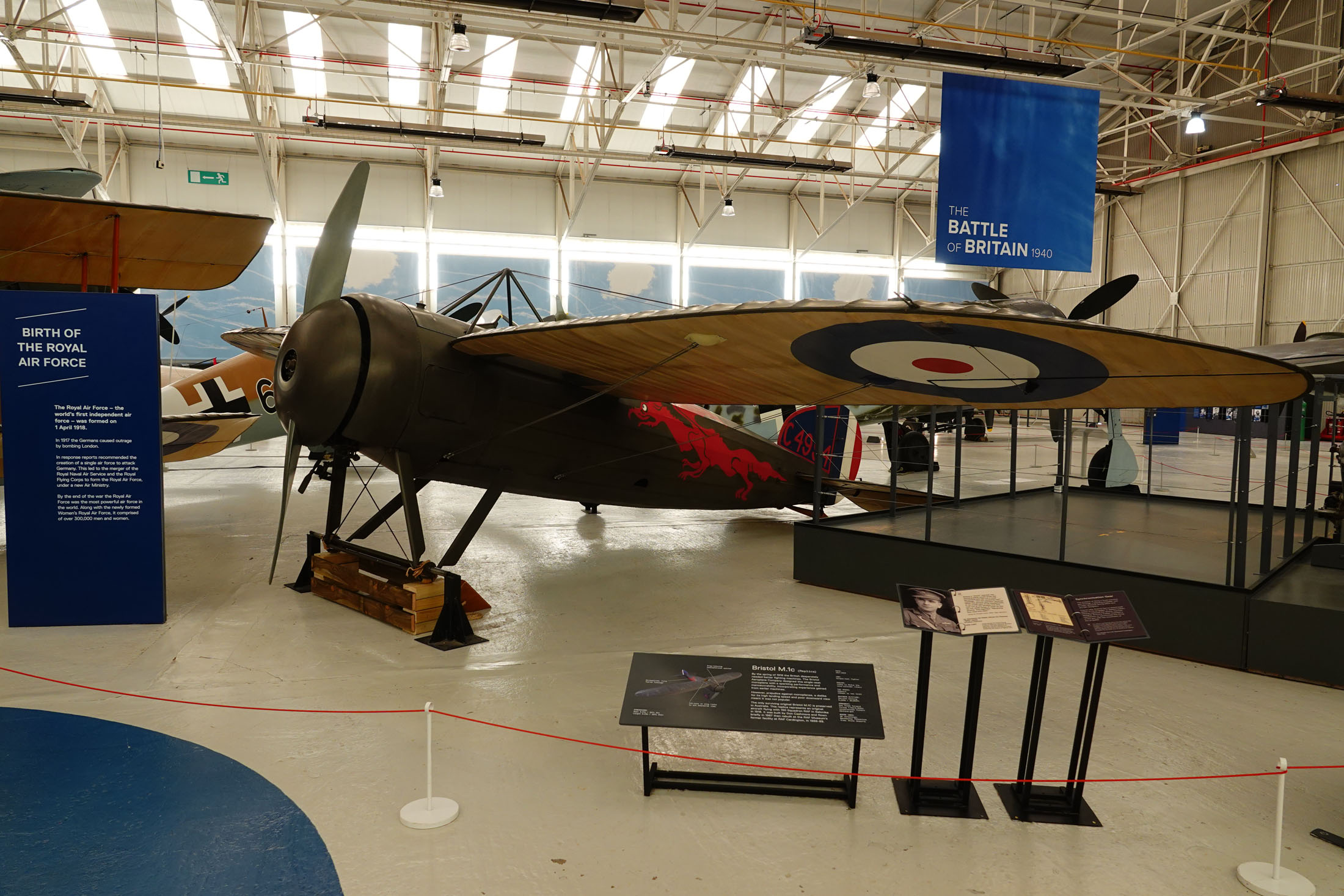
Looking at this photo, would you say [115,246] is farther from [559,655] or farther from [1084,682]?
[1084,682]

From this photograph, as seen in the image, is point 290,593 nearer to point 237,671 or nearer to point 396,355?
point 237,671

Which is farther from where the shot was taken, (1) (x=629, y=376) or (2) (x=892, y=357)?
(1) (x=629, y=376)

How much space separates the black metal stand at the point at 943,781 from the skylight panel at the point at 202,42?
1946cm

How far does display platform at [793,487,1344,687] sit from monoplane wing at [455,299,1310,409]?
125 cm

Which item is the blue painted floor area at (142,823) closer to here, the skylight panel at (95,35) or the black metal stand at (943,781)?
the black metal stand at (943,781)

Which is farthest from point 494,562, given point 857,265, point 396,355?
point 857,265

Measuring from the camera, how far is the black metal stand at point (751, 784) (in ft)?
11.1

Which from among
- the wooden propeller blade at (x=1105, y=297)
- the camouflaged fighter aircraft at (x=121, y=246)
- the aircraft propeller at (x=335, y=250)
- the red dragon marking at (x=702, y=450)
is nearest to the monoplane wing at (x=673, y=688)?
the aircraft propeller at (x=335, y=250)

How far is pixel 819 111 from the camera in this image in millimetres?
26344

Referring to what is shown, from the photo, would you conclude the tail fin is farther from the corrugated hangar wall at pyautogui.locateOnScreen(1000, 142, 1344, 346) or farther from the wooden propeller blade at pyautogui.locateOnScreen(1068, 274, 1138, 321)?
the corrugated hangar wall at pyautogui.locateOnScreen(1000, 142, 1344, 346)

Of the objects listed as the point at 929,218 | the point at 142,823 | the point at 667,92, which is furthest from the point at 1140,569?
the point at 929,218

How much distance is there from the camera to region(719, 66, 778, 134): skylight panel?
23.9 metres

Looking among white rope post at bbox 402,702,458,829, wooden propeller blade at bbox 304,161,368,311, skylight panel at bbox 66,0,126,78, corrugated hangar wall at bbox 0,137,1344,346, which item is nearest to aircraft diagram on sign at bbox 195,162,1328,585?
wooden propeller blade at bbox 304,161,368,311

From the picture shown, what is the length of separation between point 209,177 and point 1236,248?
3645cm
